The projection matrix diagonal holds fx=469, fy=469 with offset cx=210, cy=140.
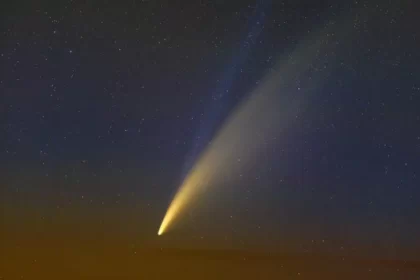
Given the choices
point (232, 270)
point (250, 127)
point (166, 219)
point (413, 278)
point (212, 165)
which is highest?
point (250, 127)

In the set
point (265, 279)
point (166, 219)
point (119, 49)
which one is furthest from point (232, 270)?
point (119, 49)

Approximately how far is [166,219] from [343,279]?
986mm

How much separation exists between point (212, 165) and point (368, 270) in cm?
99

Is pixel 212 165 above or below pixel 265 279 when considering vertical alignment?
above

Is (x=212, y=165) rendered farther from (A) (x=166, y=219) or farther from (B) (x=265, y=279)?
(B) (x=265, y=279)

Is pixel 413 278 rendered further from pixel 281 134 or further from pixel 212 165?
pixel 212 165

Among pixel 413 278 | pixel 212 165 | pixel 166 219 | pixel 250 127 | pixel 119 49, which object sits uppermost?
pixel 119 49

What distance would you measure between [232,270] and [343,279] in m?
0.60

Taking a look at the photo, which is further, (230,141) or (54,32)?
(230,141)

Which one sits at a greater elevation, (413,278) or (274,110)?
(274,110)

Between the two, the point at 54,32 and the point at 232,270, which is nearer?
the point at 54,32

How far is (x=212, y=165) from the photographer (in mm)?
2359

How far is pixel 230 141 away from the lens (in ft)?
7.84

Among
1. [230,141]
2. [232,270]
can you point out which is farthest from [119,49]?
[232,270]
